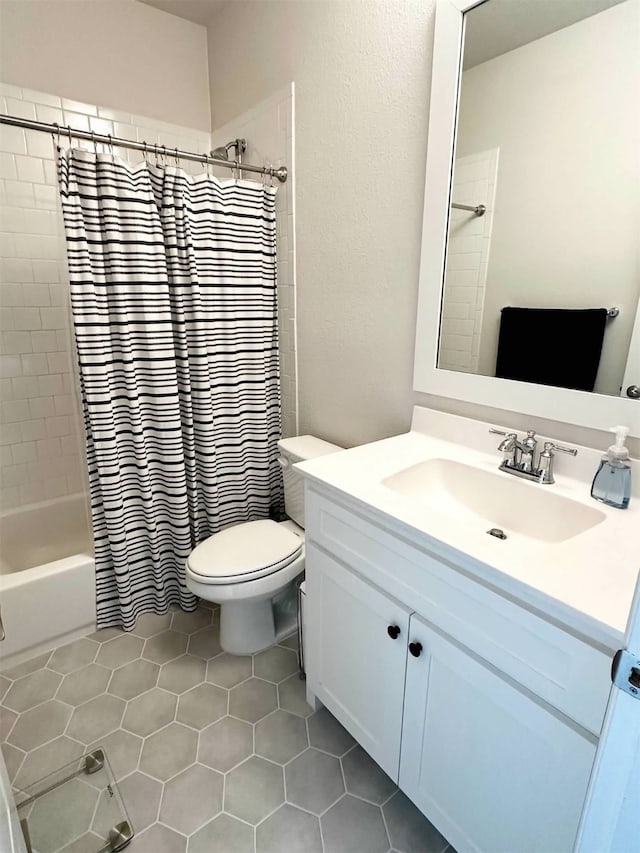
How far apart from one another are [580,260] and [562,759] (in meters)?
1.06

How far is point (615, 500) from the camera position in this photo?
103cm

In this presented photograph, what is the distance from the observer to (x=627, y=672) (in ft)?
1.52

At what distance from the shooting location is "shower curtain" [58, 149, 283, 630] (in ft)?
5.25

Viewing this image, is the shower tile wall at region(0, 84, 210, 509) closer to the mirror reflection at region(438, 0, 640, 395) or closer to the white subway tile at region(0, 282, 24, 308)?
the white subway tile at region(0, 282, 24, 308)

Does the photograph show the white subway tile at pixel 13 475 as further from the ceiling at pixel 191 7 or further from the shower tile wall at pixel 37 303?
the ceiling at pixel 191 7

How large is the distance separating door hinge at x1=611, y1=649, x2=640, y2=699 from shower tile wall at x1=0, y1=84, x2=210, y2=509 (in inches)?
95.0

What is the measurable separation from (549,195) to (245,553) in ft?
4.74

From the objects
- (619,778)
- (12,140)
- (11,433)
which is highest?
(12,140)

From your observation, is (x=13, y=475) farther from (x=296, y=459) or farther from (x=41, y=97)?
(x=41, y=97)

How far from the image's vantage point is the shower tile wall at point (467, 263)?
1284mm

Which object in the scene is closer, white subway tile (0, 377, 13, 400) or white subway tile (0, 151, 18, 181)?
white subway tile (0, 151, 18, 181)

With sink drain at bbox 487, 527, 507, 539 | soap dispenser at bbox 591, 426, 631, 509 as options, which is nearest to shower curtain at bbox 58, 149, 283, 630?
sink drain at bbox 487, 527, 507, 539

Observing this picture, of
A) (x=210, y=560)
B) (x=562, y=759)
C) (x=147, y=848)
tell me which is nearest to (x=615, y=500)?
(x=562, y=759)

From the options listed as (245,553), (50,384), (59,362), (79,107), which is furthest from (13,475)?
(79,107)
